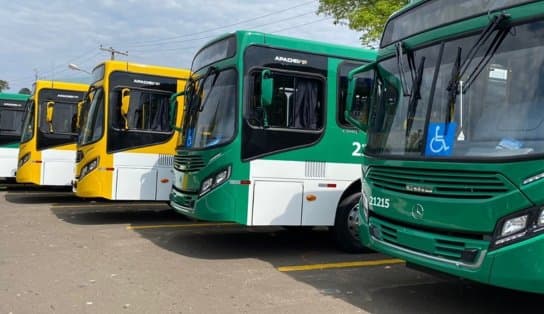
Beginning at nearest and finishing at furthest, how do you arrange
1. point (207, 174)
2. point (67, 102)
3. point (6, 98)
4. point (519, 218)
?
point (519, 218) → point (207, 174) → point (67, 102) → point (6, 98)

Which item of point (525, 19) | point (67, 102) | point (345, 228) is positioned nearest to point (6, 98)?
point (67, 102)

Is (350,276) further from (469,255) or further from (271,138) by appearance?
(469,255)

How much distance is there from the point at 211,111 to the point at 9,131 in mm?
11295

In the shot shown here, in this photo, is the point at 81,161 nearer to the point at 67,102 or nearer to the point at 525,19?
the point at 67,102

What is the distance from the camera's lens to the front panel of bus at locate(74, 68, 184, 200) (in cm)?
1060

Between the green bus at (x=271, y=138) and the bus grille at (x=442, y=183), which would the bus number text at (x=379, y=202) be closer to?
the bus grille at (x=442, y=183)

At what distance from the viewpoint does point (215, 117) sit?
7.83 m

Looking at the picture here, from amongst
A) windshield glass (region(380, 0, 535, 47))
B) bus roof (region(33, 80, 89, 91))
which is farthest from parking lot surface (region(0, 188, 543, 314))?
bus roof (region(33, 80, 89, 91))

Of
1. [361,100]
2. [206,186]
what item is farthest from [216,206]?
[361,100]

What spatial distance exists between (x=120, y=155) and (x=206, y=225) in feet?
7.15

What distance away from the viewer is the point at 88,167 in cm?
1089

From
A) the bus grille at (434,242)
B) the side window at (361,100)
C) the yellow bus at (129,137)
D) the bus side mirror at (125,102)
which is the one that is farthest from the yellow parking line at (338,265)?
the bus side mirror at (125,102)

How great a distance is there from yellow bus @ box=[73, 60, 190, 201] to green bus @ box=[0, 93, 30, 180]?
6576mm

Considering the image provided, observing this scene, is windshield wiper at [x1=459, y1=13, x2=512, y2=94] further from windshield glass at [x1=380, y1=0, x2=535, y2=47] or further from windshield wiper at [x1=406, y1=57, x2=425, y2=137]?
windshield wiper at [x1=406, y1=57, x2=425, y2=137]
